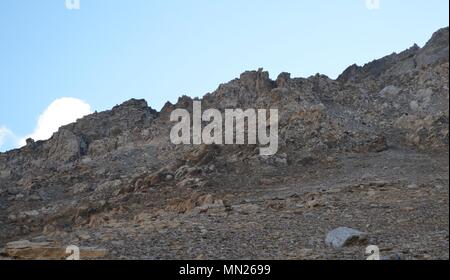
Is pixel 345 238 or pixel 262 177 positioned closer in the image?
pixel 345 238

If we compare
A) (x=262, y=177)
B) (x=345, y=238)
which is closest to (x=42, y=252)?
(x=345, y=238)

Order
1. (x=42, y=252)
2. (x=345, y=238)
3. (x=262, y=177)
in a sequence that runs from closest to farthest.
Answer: (x=345, y=238)
(x=42, y=252)
(x=262, y=177)

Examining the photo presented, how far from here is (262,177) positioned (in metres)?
16.8

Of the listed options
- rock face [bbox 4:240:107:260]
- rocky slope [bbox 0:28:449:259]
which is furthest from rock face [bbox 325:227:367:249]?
rock face [bbox 4:240:107:260]

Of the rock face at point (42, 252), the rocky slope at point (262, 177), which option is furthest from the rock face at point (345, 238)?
the rock face at point (42, 252)

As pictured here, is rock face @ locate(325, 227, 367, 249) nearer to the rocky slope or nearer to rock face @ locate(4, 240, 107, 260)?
the rocky slope

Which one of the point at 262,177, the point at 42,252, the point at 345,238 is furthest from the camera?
the point at 262,177

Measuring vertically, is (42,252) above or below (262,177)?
below

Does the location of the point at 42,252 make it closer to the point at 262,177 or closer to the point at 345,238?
the point at 345,238

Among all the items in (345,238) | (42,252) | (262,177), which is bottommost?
(42,252)

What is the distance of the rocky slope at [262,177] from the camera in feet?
33.1

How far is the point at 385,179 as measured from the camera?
14.3 metres

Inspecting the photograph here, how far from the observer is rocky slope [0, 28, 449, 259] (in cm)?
1009
